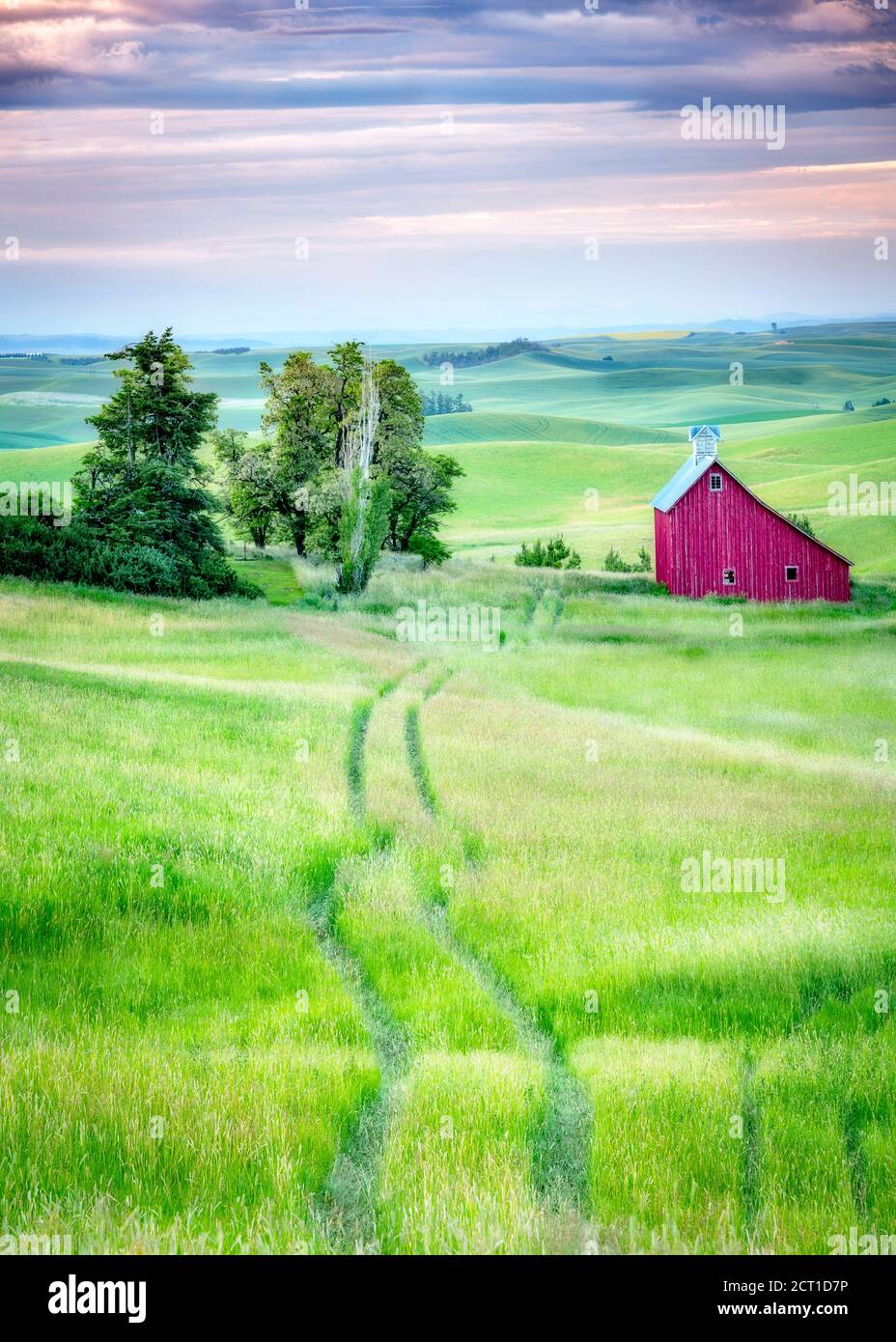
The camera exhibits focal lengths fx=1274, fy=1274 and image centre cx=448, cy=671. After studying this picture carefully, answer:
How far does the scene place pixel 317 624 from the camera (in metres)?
41.6

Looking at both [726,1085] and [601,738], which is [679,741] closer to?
[601,738]

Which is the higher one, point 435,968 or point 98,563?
point 98,563

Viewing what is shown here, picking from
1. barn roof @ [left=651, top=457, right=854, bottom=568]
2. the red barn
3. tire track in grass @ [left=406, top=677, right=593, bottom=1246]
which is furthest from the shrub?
tire track in grass @ [left=406, top=677, right=593, bottom=1246]

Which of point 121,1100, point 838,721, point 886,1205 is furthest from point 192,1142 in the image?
point 838,721

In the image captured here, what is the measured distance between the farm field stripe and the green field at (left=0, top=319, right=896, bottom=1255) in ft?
0.11

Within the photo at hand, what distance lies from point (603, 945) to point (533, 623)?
33086 millimetres

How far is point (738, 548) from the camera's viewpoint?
55.5 metres

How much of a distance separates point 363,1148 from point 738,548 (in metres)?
49.2
